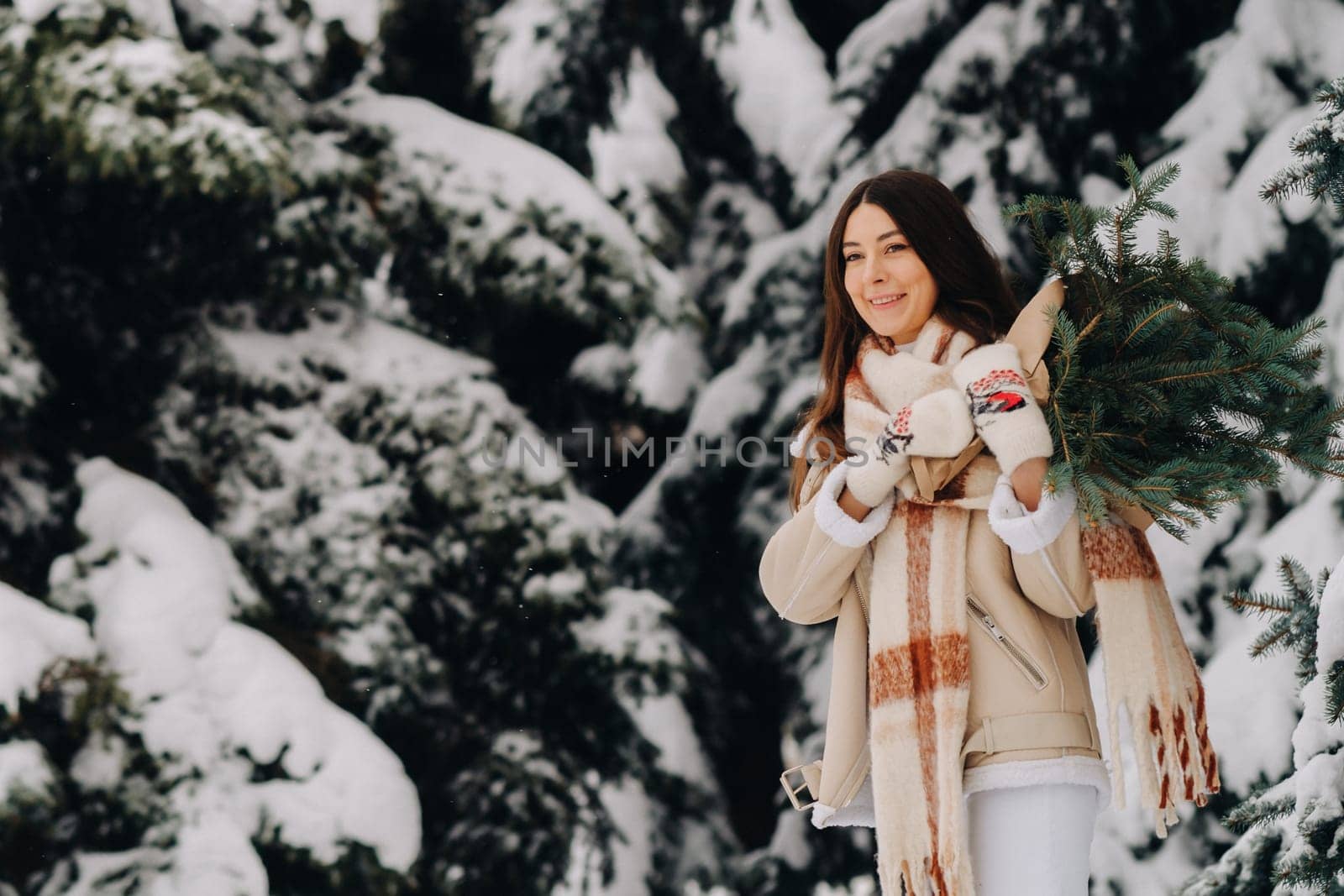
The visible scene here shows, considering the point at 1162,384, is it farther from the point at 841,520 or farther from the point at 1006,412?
the point at 841,520

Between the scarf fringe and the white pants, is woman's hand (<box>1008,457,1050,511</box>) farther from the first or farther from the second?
the white pants

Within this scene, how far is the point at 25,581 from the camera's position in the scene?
4707mm

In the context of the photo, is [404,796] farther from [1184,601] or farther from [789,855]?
[1184,601]

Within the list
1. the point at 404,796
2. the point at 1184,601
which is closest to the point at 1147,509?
the point at 1184,601

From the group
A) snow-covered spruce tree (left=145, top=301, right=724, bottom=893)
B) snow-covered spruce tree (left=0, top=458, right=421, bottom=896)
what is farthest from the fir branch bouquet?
snow-covered spruce tree (left=145, top=301, right=724, bottom=893)

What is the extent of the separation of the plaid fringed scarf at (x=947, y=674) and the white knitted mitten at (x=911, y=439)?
2.6 inches

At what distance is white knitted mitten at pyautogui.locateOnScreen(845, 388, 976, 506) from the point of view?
2.12 meters

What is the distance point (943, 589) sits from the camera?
2189 mm

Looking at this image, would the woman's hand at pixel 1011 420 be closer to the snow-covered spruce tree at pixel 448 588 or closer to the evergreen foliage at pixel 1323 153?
the evergreen foliage at pixel 1323 153

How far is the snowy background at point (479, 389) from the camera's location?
437 centimetres

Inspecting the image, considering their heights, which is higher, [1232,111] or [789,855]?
[1232,111]

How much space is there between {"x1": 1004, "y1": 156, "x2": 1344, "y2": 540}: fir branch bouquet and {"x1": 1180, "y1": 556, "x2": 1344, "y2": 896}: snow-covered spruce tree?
0.82 feet

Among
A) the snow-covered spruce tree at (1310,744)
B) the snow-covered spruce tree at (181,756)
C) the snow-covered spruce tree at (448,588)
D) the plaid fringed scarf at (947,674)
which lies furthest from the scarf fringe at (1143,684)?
the snow-covered spruce tree at (448,588)

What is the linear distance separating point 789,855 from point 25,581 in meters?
2.61
